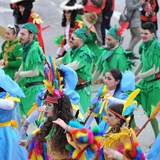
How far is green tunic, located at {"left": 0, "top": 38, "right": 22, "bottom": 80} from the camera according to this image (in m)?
9.42

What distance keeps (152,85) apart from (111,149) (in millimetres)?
3064

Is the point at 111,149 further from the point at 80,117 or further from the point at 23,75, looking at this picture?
the point at 23,75

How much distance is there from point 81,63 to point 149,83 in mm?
1010

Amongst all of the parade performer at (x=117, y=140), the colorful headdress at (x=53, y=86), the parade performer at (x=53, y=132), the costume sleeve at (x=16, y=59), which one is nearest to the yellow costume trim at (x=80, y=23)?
the costume sleeve at (x=16, y=59)

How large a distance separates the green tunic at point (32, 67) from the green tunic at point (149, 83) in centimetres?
145

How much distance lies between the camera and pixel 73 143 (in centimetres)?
545

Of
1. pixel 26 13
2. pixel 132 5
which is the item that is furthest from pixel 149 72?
pixel 132 5

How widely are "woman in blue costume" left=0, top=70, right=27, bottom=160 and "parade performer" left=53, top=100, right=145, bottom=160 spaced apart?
1.14 metres

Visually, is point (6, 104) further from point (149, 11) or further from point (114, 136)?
point (149, 11)

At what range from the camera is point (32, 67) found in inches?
342

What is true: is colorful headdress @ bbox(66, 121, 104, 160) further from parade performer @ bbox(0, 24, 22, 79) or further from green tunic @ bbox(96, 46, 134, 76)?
parade performer @ bbox(0, 24, 22, 79)

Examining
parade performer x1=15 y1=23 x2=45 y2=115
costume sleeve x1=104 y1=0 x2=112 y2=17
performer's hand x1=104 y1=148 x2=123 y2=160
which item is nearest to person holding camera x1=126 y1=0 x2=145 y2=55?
costume sleeve x1=104 y1=0 x2=112 y2=17

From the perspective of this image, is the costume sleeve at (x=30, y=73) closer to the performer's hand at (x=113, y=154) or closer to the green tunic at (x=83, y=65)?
the green tunic at (x=83, y=65)

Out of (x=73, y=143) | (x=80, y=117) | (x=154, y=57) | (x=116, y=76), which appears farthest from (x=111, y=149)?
(x=154, y=57)
